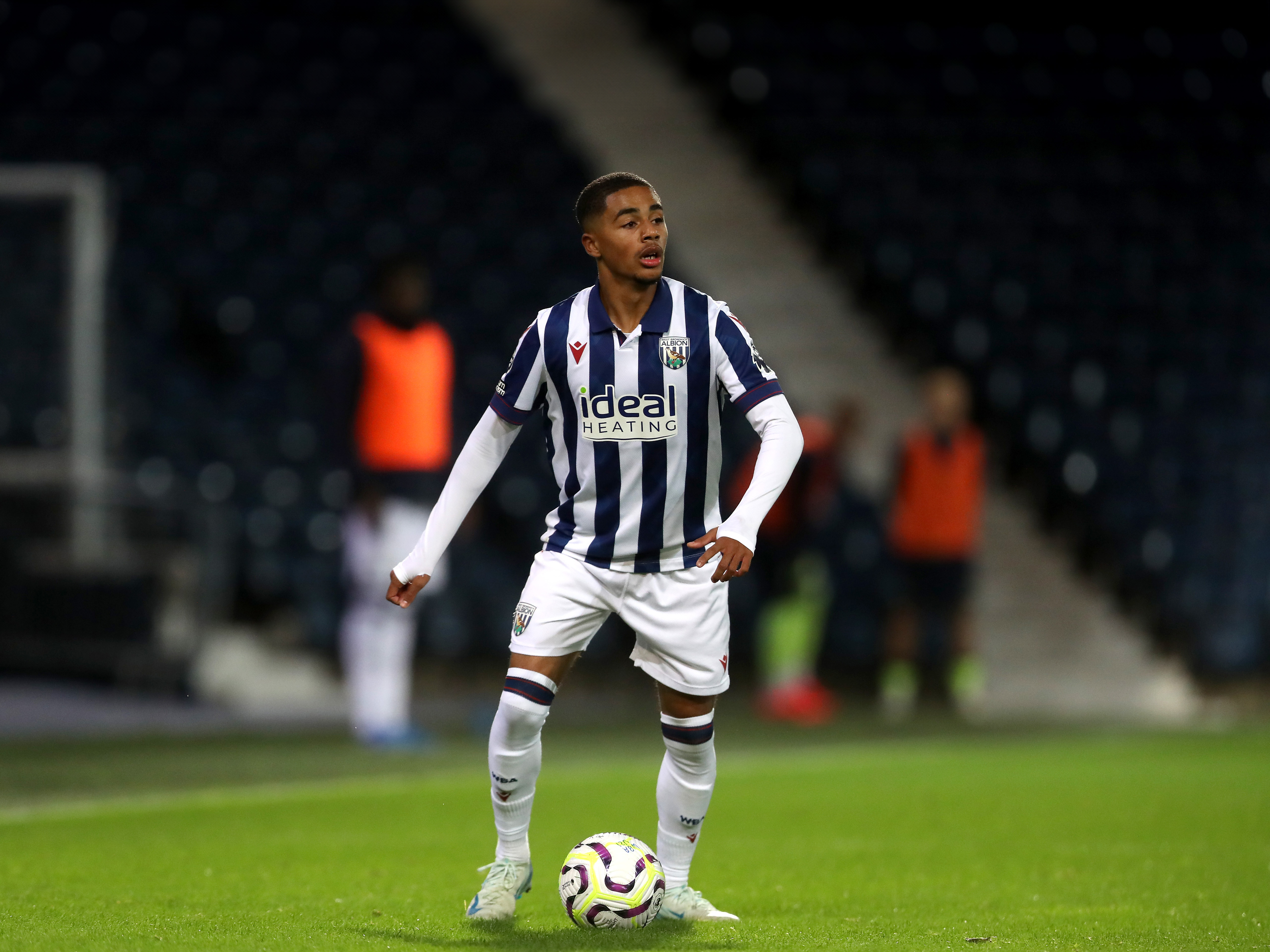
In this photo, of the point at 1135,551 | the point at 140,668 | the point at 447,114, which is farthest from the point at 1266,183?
the point at 140,668

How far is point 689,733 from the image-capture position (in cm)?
405

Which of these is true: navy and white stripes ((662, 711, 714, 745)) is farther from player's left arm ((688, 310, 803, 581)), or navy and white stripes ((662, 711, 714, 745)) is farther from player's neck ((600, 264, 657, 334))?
player's neck ((600, 264, 657, 334))

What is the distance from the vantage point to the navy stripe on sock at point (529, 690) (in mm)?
3910

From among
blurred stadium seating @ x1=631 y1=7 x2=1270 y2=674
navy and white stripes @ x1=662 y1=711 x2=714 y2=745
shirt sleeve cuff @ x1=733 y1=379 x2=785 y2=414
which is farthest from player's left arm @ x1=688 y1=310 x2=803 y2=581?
blurred stadium seating @ x1=631 y1=7 x2=1270 y2=674

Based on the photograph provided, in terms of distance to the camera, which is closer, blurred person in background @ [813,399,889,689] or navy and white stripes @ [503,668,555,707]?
navy and white stripes @ [503,668,555,707]

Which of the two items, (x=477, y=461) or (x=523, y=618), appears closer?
(x=523, y=618)

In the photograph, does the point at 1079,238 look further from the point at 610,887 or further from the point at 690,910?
the point at 610,887

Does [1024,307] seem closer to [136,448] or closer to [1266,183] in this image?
[1266,183]

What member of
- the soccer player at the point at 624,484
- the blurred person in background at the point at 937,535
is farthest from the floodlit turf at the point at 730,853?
the blurred person in background at the point at 937,535

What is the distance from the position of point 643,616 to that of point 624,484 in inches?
Answer: 11.9

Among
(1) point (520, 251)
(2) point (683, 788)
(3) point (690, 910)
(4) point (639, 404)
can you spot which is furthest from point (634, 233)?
(1) point (520, 251)

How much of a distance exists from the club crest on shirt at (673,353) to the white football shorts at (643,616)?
0.47 m

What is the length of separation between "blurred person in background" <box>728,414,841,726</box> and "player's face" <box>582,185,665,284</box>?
228 inches

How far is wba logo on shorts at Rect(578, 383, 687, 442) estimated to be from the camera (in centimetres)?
395
